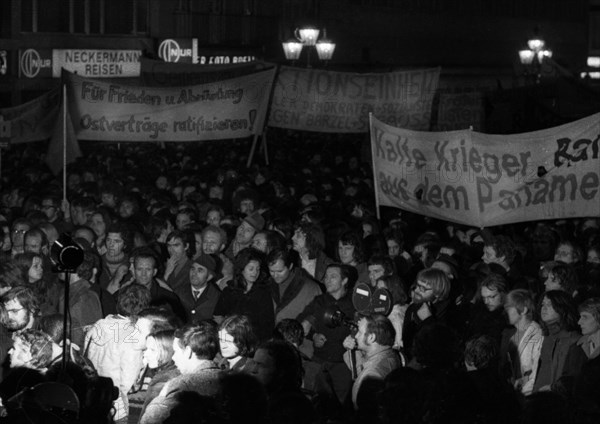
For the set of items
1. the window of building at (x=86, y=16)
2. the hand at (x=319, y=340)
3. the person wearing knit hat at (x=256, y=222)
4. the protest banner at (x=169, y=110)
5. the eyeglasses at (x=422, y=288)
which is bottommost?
the hand at (x=319, y=340)

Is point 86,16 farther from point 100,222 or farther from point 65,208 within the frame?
point 100,222

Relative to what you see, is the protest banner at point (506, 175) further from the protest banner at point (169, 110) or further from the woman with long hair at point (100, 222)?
the protest banner at point (169, 110)

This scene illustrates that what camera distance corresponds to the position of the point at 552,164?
10.9 metres

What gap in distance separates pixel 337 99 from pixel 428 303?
1104 cm

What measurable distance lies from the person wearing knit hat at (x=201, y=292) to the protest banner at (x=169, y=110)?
290 inches

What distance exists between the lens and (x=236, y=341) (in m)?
6.77

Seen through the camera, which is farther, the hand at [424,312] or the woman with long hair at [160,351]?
the hand at [424,312]

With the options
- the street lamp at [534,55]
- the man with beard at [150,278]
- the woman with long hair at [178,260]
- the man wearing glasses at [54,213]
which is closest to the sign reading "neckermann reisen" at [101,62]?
the street lamp at [534,55]

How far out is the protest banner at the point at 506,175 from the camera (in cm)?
1074

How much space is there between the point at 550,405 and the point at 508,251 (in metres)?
4.73

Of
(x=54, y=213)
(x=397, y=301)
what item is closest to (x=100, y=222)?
(x=54, y=213)

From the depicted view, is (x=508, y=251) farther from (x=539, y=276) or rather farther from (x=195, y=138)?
(x=195, y=138)

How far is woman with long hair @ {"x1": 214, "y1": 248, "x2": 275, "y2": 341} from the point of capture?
8734mm

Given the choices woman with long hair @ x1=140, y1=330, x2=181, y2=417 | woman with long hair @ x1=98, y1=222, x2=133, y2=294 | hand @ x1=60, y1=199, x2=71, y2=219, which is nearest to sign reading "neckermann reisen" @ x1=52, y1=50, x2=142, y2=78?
hand @ x1=60, y1=199, x2=71, y2=219
